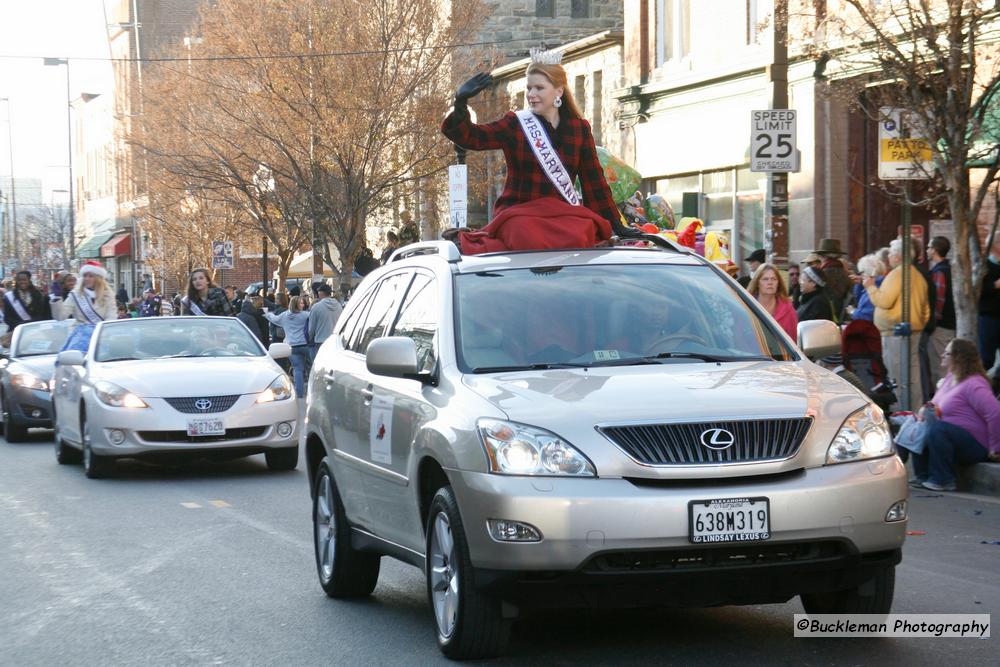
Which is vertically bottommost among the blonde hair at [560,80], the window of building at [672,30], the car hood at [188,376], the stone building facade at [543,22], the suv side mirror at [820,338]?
the car hood at [188,376]

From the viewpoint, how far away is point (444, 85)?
120 feet

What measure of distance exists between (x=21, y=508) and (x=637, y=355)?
23.9 ft

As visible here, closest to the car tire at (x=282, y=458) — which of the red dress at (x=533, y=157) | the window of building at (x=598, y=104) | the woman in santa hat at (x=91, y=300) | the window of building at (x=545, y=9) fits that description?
the woman in santa hat at (x=91, y=300)

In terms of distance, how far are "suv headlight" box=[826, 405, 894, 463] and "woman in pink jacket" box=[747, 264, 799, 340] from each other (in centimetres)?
741

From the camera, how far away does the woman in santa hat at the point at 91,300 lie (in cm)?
1962

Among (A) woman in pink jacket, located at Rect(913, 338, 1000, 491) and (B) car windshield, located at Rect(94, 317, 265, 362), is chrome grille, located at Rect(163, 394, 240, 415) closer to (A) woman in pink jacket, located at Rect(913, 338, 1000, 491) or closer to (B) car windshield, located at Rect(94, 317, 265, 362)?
(B) car windshield, located at Rect(94, 317, 265, 362)

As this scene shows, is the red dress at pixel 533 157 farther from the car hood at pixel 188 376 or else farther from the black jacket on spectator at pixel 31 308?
the black jacket on spectator at pixel 31 308

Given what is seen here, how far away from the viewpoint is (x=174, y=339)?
52.0ft

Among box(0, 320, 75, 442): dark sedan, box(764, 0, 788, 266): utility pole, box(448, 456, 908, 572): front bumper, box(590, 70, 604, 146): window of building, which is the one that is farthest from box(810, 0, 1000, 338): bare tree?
box(590, 70, 604, 146): window of building

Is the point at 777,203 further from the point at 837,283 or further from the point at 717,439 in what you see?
the point at 717,439

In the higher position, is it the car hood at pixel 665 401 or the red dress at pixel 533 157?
the red dress at pixel 533 157

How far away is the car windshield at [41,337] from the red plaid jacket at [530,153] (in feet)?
41.3

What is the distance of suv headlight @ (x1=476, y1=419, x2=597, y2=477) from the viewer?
231 inches

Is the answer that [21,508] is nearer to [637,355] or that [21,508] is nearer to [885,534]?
[637,355]
